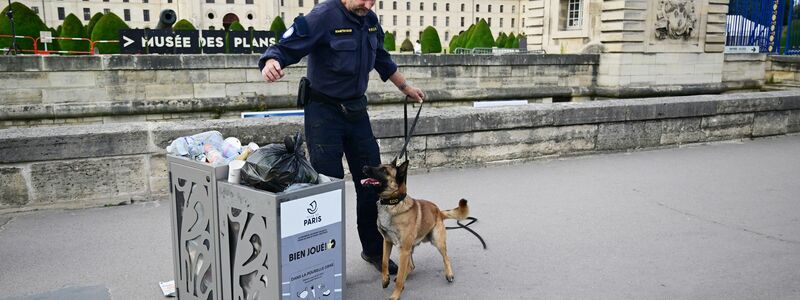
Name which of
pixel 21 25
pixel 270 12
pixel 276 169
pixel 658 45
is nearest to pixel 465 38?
pixel 658 45

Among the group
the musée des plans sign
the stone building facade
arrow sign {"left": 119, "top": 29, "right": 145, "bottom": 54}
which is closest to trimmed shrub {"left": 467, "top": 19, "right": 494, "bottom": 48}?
the musée des plans sign

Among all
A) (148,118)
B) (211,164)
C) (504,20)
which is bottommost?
(148,118)

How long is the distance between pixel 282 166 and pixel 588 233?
10.7 ft

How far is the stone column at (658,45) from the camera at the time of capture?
890 inches

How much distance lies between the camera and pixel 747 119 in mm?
10188

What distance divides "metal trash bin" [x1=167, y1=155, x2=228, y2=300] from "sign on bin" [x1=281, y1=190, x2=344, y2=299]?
0.47 m

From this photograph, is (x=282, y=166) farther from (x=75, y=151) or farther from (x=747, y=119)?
(x=747, y=119)

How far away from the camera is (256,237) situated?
3004mm

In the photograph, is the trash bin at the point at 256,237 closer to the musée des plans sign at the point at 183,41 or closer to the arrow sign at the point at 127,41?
the musée des plans sign at the point at 183,41

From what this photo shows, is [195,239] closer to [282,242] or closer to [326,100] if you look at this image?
[282,242]

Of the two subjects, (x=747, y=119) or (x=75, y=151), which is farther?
(x=747, y=119)

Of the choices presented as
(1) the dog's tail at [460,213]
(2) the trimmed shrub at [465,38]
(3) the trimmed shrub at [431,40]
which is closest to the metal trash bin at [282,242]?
(1) the dog's tail at [460,213]

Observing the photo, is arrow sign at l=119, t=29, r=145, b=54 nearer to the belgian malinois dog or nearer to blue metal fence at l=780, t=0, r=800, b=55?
the belgian malinois dog

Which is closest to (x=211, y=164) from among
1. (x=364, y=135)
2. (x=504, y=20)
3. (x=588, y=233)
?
(x=364, y=135)
